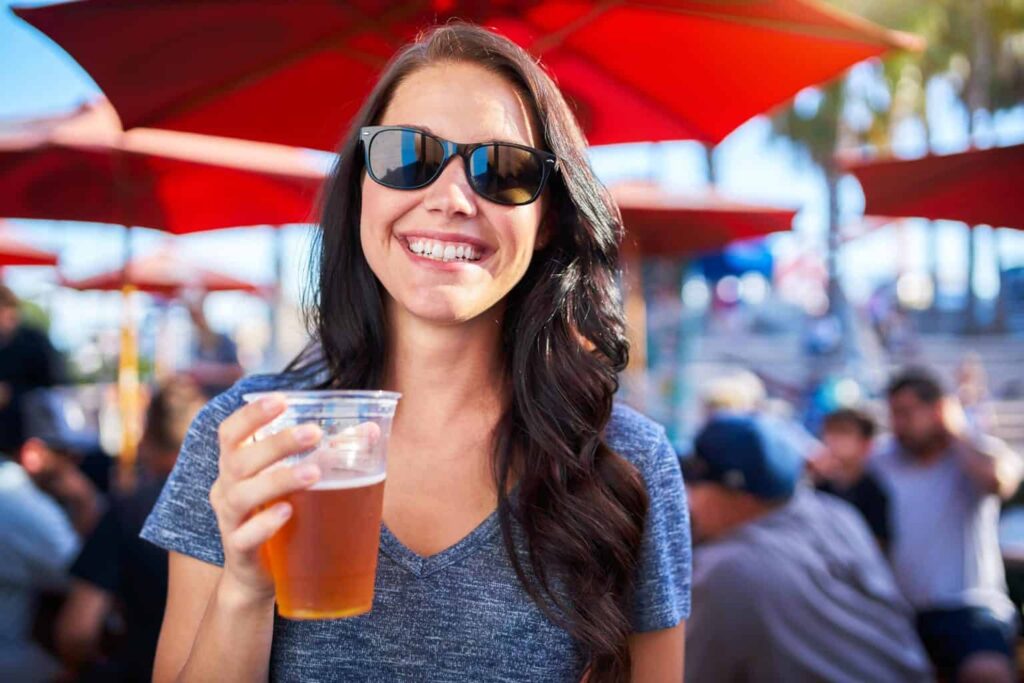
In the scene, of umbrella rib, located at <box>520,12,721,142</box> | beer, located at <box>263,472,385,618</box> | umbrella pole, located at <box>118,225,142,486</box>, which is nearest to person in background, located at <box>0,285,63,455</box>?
umbrella pole, located at <box>118,225,142,486</box>

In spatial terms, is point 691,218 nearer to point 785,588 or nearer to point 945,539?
point 945,539

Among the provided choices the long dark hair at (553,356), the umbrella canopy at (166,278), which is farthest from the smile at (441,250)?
the umbrella canopy at (166,278)

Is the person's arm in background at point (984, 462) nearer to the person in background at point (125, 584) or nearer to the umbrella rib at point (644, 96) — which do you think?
the umbrella rib at point (644, 96)

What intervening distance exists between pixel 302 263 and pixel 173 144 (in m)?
3.91

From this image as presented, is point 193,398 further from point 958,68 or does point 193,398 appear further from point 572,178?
point 958,68

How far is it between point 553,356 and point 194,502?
789 millimetres

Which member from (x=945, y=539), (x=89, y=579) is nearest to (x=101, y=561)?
(x=89, y=579)

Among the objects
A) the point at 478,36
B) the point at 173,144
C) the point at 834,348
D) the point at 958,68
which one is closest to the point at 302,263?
the point at 478,36

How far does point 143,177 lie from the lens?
599cm

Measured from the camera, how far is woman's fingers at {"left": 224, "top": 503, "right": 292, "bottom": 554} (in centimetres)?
117

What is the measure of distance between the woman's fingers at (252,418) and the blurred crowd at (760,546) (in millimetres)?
2143

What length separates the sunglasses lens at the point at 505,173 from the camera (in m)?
1.69

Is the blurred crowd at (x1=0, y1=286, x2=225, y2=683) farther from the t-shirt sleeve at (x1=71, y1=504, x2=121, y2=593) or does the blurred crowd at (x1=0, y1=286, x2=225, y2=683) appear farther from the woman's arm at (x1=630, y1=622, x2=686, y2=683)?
the woman's arm at (x1=630, y1=622, x2=686, y2=683)

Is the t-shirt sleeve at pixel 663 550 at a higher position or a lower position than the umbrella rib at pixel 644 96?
lower
